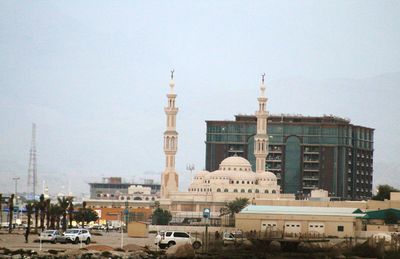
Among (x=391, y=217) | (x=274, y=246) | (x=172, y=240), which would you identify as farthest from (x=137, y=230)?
(x=274, y=246)

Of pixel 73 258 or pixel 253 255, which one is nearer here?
pixel 73 258

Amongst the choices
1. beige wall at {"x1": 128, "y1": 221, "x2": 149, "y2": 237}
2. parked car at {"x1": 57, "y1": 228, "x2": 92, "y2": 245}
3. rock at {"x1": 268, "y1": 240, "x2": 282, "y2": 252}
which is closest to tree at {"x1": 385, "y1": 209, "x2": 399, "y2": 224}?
beige wall at {"x1": 128, "y1": 221, "x2": 149, "y2": 237}

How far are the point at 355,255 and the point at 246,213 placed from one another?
4476cm

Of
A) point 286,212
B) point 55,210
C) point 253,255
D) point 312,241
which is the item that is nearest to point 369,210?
point 286,212

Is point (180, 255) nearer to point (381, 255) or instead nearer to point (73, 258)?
point (73, 258)

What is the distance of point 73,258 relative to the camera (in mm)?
80438

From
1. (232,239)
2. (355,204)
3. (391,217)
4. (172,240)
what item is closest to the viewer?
(172,240)

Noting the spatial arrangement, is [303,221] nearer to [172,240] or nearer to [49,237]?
[172,240]

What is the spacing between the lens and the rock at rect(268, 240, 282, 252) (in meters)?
94.7

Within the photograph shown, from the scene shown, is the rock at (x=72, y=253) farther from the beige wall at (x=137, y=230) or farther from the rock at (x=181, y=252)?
the beige wall at (x=137, y=230)

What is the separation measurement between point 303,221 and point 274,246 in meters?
36.1

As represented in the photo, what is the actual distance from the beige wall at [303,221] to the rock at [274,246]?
30654 millimetres

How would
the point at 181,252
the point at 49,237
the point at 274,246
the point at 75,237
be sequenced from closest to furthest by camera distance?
the point at 181,252 < the point at 274,246 < the point at 49,237 < the point at 75,237

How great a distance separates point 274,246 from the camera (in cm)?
9581
